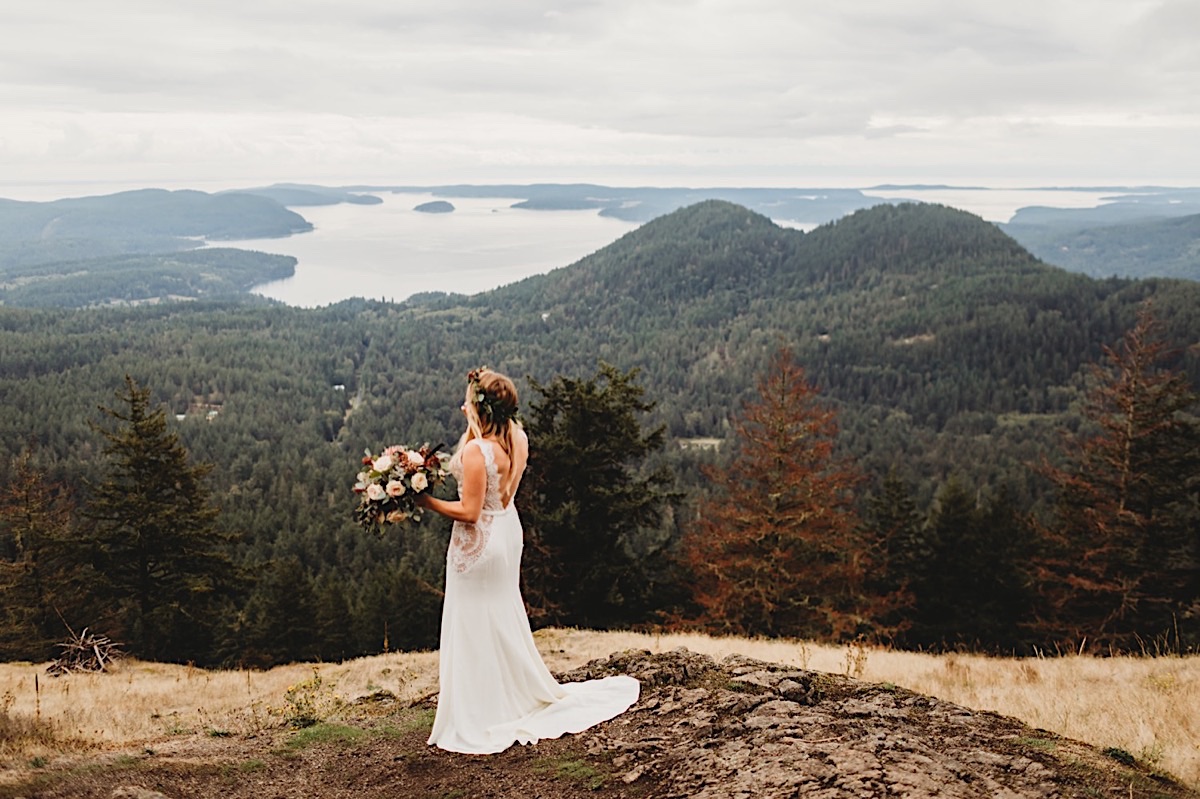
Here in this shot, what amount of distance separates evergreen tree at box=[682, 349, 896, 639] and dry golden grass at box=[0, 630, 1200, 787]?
7930 mm

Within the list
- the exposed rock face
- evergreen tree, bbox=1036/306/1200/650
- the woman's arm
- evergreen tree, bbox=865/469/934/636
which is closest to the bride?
the woman's arm

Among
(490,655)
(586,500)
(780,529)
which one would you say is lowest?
(780,529)

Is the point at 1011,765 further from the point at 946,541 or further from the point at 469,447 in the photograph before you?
the point at 946,541

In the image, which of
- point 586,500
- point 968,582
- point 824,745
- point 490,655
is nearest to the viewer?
point 824,745

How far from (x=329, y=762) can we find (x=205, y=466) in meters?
21.1

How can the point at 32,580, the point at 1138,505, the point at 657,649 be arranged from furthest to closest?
the point at 32,580, the point at 1138,505, the point at 657,649

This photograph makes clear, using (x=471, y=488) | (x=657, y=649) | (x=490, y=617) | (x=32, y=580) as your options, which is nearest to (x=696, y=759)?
(x=490, y=617)

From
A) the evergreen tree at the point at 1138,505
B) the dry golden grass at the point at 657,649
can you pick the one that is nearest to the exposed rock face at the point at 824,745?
the dry golden grass at the point at 657,649

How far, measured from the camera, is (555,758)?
6.96 meters

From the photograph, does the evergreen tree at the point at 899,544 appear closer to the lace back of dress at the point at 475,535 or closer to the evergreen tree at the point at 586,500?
the evergreen tree at the point at 586,500

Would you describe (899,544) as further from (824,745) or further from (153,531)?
(824,745)

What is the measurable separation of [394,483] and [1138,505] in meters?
23.7

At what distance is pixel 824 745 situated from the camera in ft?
20.8

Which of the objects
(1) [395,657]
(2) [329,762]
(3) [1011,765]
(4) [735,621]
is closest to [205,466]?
(1) [395,657]
